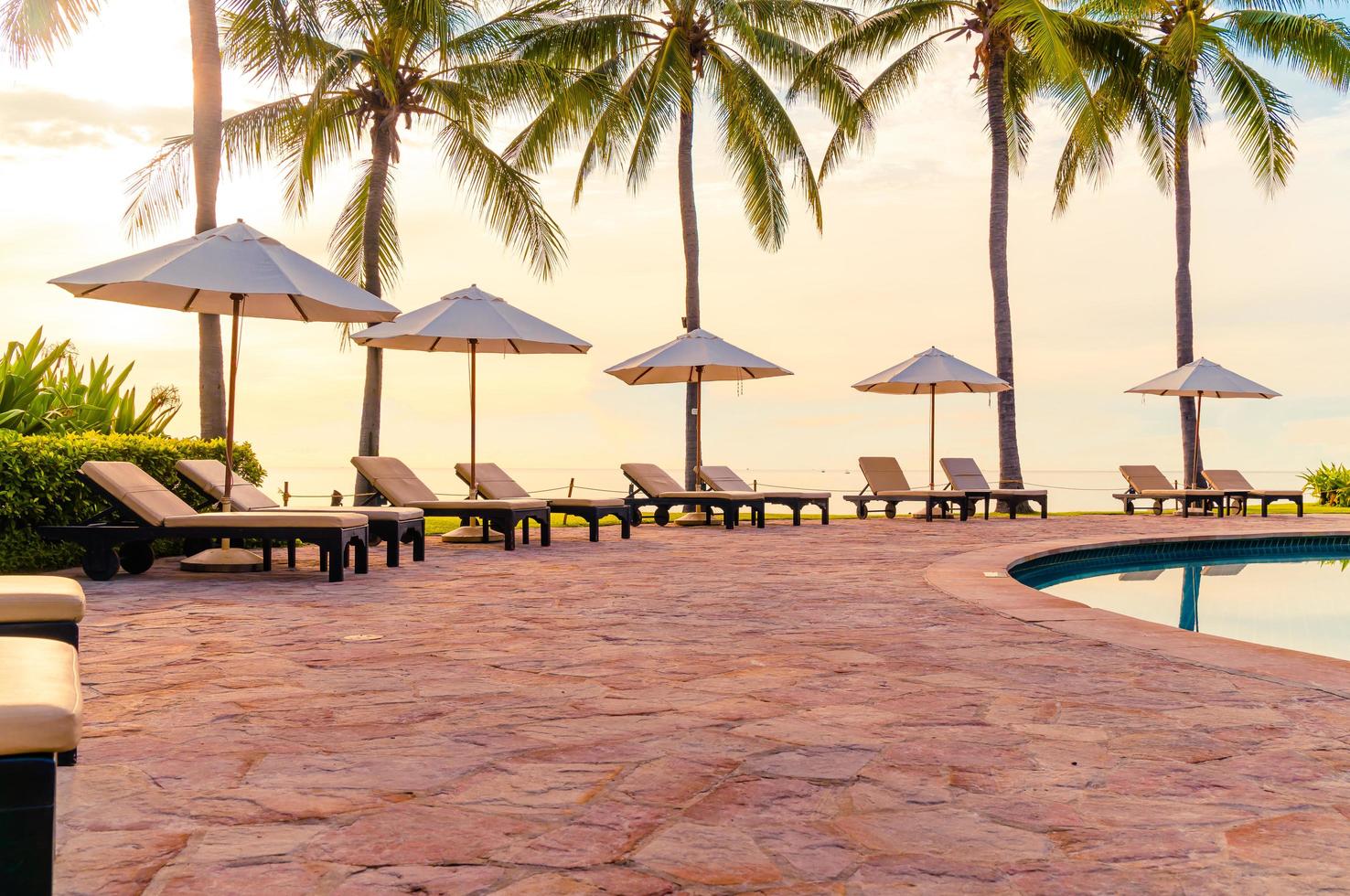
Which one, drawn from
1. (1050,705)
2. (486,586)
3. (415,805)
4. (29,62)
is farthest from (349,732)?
(29,62)

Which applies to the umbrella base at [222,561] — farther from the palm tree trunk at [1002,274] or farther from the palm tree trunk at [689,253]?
the palm tree trunk at [1002,274]

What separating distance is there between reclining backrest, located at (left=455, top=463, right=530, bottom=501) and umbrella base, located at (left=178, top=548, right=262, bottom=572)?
3.35 meters

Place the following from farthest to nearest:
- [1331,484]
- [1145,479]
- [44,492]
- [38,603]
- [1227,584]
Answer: [1331,484] → [1145,479] → [1227,584] → [44,492] → [38,603]

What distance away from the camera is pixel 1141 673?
4504 mm

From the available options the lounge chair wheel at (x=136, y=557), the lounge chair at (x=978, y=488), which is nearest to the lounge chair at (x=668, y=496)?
the lounge chair at (x=978, y=488)

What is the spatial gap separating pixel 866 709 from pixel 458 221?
1619 centimetres

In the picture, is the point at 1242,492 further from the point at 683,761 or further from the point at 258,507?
the point at 683,761

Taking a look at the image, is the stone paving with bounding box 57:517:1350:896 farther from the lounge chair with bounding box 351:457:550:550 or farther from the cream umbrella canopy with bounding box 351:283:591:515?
the cream umbrella canopy with bounding box 351:283:591:515

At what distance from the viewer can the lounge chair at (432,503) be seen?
34.5ft

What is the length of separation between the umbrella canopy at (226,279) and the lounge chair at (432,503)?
1716mm

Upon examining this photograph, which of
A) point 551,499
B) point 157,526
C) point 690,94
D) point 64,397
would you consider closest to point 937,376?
point 690,94

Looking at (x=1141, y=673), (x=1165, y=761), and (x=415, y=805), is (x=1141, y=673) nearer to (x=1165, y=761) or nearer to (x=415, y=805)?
(x=1165, y=761)

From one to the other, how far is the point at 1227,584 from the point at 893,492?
692 cm

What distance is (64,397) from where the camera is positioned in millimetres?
11266
